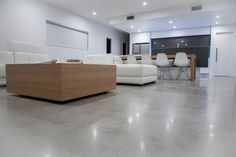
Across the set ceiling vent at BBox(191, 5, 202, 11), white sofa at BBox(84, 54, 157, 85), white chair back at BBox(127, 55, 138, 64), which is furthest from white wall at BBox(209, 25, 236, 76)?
white sofa at BBox(84, 54, 157, 85)

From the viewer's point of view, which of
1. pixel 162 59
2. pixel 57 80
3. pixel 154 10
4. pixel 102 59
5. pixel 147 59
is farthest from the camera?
pixel 154 10

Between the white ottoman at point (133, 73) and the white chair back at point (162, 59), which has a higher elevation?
the white chair back at point (162, 59)

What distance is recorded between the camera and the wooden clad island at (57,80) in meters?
1.87

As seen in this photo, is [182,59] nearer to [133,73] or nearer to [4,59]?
[133,73]

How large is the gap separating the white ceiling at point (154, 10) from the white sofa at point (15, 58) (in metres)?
2.45

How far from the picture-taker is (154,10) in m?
6.79

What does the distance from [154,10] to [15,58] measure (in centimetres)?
533

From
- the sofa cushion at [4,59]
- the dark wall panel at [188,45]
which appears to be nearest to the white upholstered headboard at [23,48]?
the sofa cushion at [4,59]

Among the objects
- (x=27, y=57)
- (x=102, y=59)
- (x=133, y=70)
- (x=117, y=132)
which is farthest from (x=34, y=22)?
(x=117, y=132)

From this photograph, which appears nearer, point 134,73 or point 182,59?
point 134,73

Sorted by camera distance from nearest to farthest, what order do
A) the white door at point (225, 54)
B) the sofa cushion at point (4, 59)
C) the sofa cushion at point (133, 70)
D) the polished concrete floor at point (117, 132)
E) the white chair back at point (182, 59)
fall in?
1. the polished concrete floor at point (117, 132)
2. the sofa cushion at point (4, 59)
3. the sofa cushion at point (133, 70)
4. the white chair back at point (182, 59)
5. the white door at point (225, 54)

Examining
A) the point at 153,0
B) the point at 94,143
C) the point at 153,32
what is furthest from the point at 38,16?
the point at 153,32

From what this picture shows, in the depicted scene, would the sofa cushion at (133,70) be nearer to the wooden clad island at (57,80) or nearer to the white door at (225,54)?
the wooden clad island at (57,80)

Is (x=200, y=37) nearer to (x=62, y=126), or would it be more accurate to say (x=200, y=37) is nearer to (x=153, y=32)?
(x=153, y=32)
